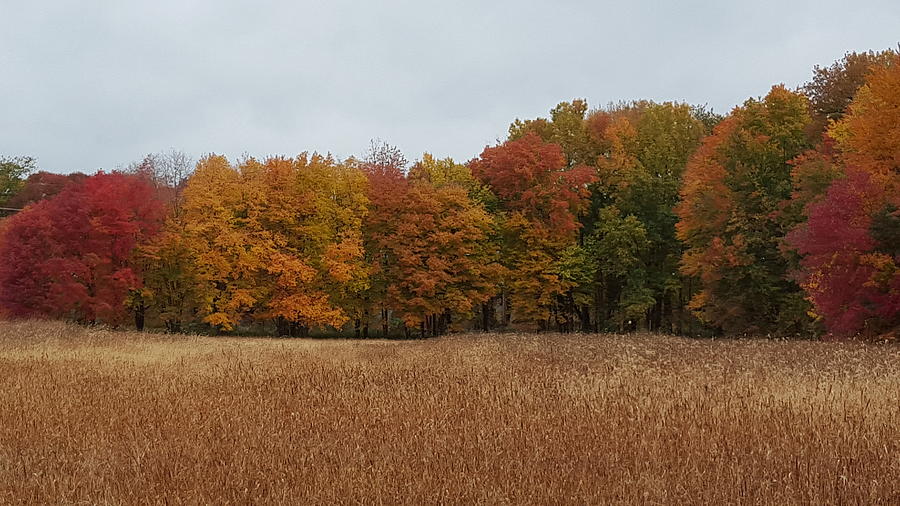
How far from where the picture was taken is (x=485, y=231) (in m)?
38.1

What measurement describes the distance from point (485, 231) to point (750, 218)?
1348 cm

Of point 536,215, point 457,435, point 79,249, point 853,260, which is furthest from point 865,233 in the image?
point 79,249

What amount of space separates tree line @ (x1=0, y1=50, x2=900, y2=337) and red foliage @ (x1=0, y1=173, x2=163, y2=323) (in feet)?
0.34

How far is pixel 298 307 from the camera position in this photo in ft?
116

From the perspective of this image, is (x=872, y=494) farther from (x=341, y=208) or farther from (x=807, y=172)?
(x=341, y=208)

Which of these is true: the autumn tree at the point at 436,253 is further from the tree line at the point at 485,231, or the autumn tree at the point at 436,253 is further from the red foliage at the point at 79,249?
the red foliage at the point at 79,249

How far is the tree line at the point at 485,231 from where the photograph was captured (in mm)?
31984

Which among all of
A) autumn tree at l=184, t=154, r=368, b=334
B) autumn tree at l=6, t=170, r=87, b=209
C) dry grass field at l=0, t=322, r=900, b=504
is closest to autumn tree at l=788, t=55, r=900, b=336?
dry grass field at l=0, t=322, r=900, b=504

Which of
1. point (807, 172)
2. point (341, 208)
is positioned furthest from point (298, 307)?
point (807, 172)

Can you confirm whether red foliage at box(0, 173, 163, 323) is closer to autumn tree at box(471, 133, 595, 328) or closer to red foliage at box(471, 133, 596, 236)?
red foliage at box(471, 133, 596, 236)

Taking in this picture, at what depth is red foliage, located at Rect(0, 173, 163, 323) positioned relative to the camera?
31703 mm

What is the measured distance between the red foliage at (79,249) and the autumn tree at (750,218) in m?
27.4

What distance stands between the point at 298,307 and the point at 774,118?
2540 centimetres

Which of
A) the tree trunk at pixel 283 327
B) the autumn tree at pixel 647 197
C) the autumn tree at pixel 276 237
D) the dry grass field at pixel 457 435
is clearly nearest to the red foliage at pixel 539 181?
the autumn tree at pixel 647 197
